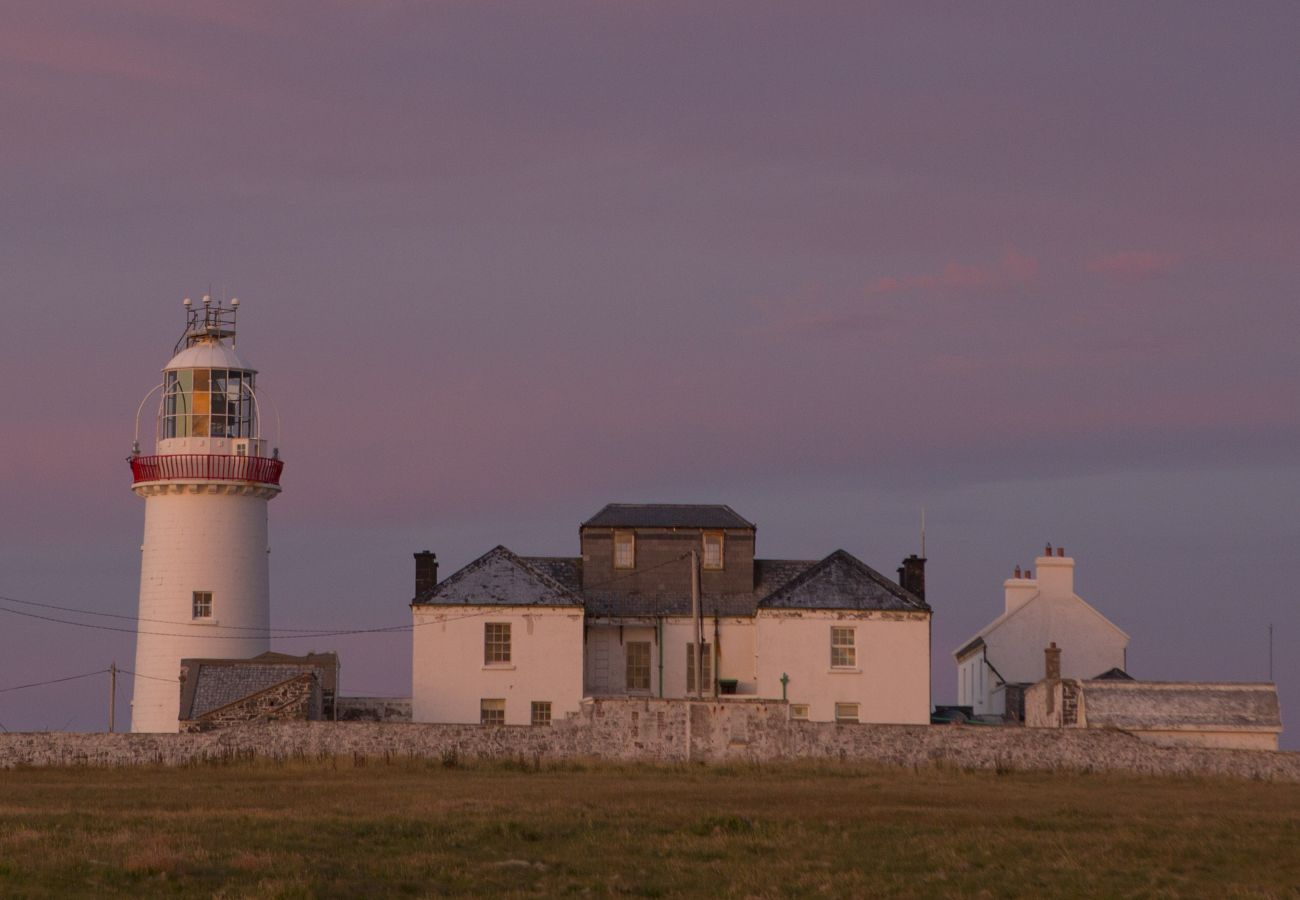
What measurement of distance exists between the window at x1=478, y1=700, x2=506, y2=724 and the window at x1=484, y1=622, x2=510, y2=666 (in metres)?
1.29

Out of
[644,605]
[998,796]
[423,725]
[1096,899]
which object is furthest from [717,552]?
[1096,899]

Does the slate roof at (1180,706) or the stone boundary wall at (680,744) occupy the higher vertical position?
the slate roof at (1180,706)

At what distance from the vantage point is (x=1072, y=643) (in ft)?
218

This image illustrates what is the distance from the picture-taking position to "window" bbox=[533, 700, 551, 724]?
2247 inches

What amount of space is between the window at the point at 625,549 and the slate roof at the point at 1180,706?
15115 millimetres

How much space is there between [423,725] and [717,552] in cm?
1557

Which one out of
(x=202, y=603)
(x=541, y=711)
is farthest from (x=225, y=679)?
(x=541, y=711)

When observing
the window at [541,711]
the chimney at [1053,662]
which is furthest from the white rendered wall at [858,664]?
the window at [541,711]

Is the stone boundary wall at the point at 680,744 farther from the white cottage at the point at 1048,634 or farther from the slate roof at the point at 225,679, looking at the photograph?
the white cottage at the point at 1048,634

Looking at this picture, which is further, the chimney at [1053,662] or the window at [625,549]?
the window at [625,549]

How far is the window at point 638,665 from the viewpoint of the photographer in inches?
2335

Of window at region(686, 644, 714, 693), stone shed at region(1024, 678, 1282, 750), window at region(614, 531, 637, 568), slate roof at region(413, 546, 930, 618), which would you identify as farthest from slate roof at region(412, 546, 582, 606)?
stone shed at region(1024, 678, 1282, 750)

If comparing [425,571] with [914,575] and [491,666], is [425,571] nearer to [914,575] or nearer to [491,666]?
[491,666]

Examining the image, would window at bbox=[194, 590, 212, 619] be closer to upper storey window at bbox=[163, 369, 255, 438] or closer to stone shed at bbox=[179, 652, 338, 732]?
stone shed at bbox=[179, 652, 338, 732]
